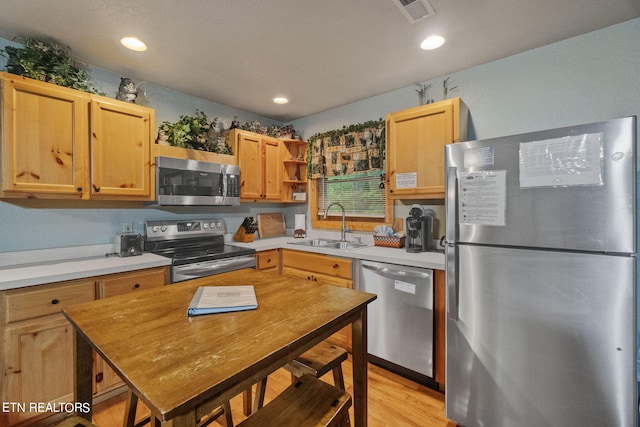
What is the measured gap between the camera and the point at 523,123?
224cm

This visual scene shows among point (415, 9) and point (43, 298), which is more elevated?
point (415, 9)

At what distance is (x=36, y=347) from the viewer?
168 cm

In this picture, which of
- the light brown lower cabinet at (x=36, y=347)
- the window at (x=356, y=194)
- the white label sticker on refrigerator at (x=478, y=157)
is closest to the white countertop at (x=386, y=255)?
the window at (x=356, y=194)

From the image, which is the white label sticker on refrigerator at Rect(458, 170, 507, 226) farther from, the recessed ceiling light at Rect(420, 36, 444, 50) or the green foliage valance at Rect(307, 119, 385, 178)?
the green foliage valance at Rect(307, 119, 385, 178)

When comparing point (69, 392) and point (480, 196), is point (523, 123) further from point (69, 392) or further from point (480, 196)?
point (69, 392)

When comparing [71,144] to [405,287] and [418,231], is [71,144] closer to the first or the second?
[405,287]

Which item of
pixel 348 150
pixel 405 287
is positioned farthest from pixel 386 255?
pixel 348 150

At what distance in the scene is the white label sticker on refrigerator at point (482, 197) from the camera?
149 centimetres

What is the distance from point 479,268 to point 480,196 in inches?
15.6

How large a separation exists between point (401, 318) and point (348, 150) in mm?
1863

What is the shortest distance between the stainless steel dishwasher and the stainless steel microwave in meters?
1.55

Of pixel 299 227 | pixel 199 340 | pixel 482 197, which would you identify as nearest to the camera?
pixel 199 340

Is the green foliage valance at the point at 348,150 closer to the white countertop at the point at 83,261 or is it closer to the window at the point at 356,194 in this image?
the window at the point at 356,194

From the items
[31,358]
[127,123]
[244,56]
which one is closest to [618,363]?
[244,56]
